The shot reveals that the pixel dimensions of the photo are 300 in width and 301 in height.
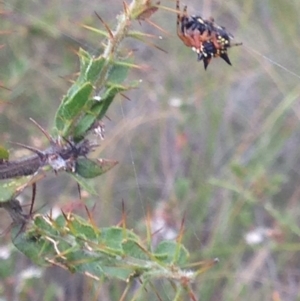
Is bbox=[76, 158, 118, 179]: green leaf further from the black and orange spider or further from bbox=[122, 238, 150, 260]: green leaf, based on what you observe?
the black and orange spider

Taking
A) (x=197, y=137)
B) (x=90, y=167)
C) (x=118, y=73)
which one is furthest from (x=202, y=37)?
(x=197, y=137)

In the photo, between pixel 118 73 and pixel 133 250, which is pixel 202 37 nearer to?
pixel 118 73

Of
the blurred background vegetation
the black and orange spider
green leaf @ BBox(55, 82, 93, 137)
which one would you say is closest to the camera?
green leaf @ BBox(55, 82, 93, 137)

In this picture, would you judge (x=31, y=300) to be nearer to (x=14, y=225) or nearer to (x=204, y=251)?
(x=204, y=251)

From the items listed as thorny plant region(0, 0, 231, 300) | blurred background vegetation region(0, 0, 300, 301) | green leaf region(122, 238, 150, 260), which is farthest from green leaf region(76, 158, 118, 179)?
blurred background vegetation region(0, 0, 300, 301)

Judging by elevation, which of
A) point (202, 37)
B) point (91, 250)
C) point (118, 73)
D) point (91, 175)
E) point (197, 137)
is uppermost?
point (202, 37)

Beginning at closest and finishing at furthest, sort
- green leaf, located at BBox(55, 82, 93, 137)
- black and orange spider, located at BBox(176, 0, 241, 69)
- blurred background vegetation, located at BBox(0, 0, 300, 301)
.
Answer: green leaf, located at BBox(55, 82, 93, 137) < black and orange spider, located at BBox(176, 0, 241, 69) < blurred background vegetation, located at BBox(0, 0, 300, 301)

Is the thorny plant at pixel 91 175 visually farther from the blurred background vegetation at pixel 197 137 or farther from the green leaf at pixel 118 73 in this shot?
the blurred background vegetation at pixel 197 137

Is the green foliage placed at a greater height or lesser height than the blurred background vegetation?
greater

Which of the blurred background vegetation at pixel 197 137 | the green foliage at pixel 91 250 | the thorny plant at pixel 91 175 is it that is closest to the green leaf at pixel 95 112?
the thorny plant at pixel 91 175
